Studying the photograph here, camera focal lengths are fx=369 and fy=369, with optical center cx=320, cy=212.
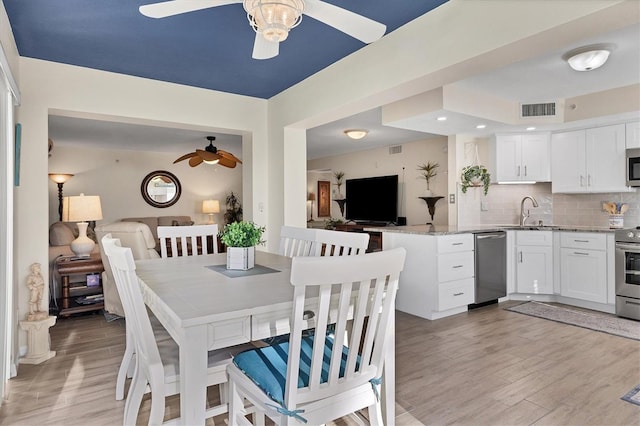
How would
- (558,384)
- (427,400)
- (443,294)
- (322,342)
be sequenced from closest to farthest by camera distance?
1. (322,342)
2. (427,400)
3. (558,384)
4. (443,294)

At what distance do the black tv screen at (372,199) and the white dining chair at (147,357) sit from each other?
5.12 meters

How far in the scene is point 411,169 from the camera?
627 cm

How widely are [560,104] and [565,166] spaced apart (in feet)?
2.56

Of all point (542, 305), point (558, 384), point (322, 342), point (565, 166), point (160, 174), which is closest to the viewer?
point (322, 342)

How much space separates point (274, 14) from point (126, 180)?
7.05m

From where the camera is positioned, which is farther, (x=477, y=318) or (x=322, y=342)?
(x=477, y=318)

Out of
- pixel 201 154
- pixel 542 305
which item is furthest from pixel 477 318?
pixel 201 154

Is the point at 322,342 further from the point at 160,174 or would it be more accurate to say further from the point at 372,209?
the point at 160,174

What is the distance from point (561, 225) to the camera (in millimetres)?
4711

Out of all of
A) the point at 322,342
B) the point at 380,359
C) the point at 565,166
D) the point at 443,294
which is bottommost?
the point at 443,294

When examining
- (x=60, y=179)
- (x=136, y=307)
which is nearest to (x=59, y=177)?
(x=60, y=179)

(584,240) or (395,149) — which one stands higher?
(395,149)

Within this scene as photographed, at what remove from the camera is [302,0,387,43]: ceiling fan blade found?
1692mm

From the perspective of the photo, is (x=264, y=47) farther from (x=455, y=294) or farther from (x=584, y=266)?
(x=584, y=266)
